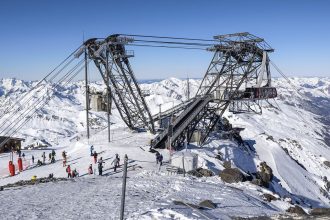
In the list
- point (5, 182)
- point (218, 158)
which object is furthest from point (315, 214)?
point (5, 182)

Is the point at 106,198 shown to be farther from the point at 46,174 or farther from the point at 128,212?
the point at 46,174

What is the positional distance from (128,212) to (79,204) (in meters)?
4.48

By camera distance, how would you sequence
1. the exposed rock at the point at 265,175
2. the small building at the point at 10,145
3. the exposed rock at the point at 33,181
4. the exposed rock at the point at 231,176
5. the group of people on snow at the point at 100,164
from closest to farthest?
the exposed rock at the point at 33,181
the group of people on snow at the point at 100,164
the exposed rock at the point at 231,176
the exposed rock at the point at 265,175
the small building at the point at 10,145

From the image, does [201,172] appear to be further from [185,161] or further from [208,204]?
[208,204]

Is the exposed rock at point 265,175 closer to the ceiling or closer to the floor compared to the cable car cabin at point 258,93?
closer to the floor

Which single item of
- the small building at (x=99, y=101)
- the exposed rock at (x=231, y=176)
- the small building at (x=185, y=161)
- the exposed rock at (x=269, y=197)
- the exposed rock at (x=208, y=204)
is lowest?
the exposed rock at (x=269, y=197)

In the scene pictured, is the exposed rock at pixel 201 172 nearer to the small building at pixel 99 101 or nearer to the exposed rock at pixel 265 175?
the exposed rock at pixel 265 175

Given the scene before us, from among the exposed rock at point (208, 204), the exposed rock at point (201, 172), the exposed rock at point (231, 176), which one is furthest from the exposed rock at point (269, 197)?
the exposed rock at point (208, 204)

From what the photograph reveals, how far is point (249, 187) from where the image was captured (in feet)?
126

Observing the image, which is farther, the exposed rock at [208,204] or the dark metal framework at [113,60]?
the dark metal framework at [113,60]

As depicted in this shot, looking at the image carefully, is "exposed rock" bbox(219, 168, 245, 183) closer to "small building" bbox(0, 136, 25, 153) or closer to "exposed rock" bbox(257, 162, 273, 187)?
"exposed rock" bbox(257, 162, 273, 187)

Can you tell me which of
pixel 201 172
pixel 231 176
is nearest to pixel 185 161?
pixel 201 172

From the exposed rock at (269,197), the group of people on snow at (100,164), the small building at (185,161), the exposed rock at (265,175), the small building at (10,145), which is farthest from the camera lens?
the small building at (10,145)

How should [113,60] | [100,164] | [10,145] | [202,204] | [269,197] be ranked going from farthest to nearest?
[10,145]
[113,60]
[100,164]
[269,197]
[202,204]
